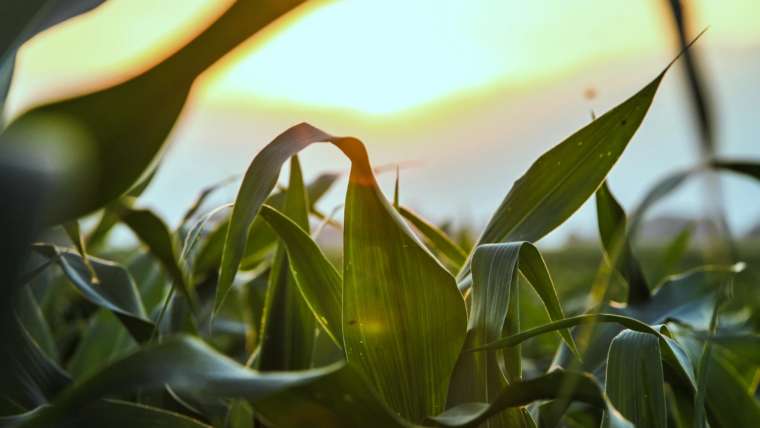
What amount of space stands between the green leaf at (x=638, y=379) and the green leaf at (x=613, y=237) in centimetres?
9

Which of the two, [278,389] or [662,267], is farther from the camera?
[662,267]

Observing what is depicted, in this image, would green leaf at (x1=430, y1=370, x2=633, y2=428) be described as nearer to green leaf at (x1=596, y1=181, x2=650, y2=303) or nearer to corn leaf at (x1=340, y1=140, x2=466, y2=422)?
corn leaf at (x1=340, y1=140, x2=466, y2=422)

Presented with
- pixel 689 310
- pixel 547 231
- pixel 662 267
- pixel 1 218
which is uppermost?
pixel 1 218

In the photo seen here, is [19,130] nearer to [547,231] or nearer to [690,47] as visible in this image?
[690,47]

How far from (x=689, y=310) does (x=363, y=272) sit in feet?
0.80

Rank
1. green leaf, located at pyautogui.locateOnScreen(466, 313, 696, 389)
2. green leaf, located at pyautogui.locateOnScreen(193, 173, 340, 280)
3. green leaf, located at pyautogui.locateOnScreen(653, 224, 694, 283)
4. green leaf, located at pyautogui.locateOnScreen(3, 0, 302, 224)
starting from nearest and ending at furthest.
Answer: green leaf, located at pyautogui.locateOnScreen(3, 0, 302, 224) → green leaf, located at pyautogui.locateOnScreen(466, 313, 696, 389) → green leaf, located at pyautogui.locateOnScreen(193, 173, 340, 280) → green leaf, located at pyautogui.locateOnScreen(653, 224, 694, 283)

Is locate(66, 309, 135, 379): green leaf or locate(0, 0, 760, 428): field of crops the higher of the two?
locate(0, 0, 760, 428): field of crops

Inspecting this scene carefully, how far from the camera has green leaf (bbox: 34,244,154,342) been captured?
1.25ft

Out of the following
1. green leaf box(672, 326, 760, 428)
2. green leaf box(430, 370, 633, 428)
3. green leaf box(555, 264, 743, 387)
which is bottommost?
green leaf box(672, 326, 760, 428)

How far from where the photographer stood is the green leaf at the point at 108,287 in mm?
382

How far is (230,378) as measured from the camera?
0.62ft

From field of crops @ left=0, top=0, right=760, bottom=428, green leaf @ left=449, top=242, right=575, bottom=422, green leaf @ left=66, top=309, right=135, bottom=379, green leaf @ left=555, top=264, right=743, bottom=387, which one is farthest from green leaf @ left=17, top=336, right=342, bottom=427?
green leaf @ left=66, top=309, right=135, bottom=379

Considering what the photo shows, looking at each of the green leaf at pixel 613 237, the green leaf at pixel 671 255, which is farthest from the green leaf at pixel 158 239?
the green leaf at pixel 671 255

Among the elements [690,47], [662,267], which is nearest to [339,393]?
[690,47]
